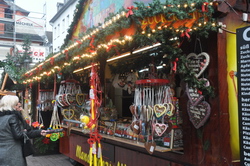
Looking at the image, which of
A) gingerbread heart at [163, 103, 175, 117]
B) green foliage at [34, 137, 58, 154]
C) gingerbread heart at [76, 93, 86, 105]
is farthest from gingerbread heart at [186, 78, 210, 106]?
green foliage at [34, 137, 58, 154]

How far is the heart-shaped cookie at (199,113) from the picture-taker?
141 inches

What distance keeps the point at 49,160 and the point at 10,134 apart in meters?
5.65

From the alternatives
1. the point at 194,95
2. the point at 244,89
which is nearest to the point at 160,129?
the point at 194,95

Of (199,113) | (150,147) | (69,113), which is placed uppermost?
(199,113)

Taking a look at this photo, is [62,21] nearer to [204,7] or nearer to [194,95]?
[194,95]

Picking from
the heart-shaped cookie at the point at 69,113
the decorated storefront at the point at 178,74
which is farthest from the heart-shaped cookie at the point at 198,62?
the heart-shaped cookie at the point at 69,113

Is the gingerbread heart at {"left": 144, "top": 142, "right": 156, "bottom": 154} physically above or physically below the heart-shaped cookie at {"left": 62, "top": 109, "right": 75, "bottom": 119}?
below

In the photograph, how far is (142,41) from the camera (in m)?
3.45

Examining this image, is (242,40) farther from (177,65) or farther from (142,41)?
(142,41)

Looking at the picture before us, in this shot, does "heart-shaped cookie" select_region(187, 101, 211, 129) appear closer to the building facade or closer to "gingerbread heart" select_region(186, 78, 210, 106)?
"gingerbread heart" select_region(186, 78, 210, 106)

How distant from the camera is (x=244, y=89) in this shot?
2.90m

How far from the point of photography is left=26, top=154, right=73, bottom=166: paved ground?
9.04 metres

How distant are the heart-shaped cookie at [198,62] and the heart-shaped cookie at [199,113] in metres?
0.43

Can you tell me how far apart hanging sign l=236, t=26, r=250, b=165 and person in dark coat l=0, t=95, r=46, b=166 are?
3.31m
